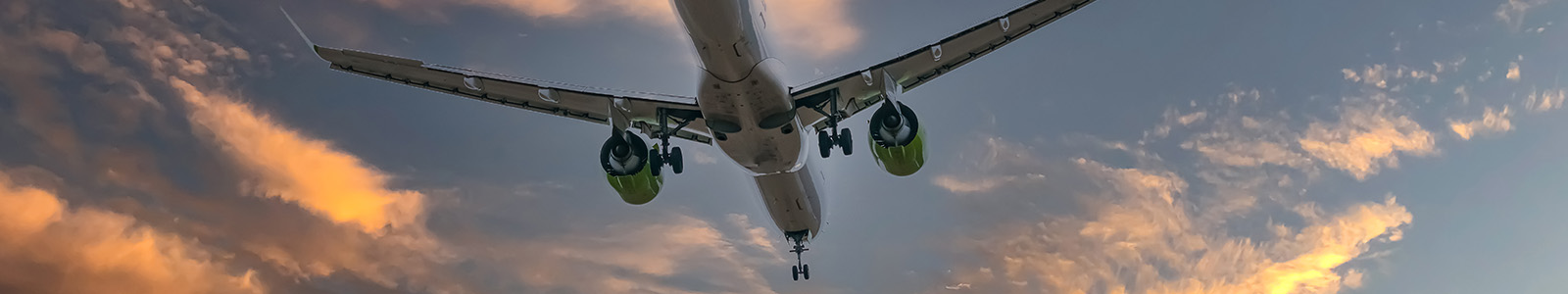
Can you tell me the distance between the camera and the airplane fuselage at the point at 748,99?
2230 centimetres

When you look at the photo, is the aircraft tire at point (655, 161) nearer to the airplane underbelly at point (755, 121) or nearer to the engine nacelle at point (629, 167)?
the engine nacelle at point (629, 167)

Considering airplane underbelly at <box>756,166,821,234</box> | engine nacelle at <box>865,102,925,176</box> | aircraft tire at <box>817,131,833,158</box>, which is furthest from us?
airplane underbelly at <box>756,166,821,234</box>

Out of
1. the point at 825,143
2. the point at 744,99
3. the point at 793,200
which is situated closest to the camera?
the point at 744,99

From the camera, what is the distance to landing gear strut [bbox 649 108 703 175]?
29984 mm

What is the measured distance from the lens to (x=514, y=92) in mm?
29391

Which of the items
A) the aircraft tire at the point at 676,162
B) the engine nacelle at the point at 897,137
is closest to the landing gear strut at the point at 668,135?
the aircraft tire at the point at 676,162

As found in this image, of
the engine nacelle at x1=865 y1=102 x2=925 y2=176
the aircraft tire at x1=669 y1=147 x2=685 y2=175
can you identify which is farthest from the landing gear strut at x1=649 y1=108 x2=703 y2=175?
the engine nacelle at x1=865 y1=102 x2=925 y2=176

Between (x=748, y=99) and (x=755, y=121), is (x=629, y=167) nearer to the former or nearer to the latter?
(x=755, y=121)

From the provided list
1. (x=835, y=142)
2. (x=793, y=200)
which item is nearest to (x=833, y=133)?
(x=835, y=142)

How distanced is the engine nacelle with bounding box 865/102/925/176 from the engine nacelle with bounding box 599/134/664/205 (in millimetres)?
7307

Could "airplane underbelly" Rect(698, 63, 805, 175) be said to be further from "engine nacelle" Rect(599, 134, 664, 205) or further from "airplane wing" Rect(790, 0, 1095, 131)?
"engine nacelle" Rect(599, 134, 664, 205)

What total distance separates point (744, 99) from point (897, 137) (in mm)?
4662

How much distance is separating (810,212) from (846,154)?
28.0ft

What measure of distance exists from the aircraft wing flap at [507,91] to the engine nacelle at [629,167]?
3.37ft
